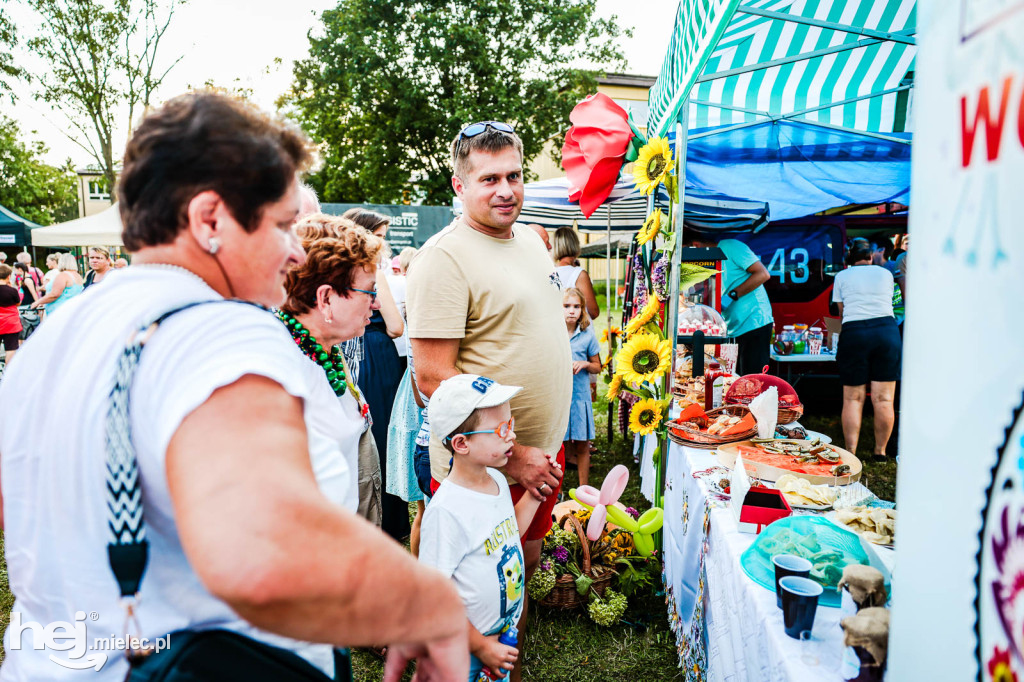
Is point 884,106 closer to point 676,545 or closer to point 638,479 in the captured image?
point 638,479

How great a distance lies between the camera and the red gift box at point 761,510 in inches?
76.0

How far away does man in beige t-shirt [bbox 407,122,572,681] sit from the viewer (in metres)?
2.09

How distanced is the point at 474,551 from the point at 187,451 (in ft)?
4.10

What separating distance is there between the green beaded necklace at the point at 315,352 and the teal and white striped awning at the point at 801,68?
6.40ft

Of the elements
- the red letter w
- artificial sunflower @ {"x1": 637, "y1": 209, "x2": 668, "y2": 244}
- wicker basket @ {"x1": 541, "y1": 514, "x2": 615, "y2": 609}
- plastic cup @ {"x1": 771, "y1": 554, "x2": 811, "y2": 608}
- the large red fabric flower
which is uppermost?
the large red fabric flower

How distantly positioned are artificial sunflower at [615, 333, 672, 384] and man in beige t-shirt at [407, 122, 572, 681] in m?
1.06

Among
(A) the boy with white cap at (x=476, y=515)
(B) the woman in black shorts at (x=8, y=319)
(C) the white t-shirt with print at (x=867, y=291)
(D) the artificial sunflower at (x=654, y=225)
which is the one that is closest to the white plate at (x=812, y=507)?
(A) the boy with white cap at (x=476, y=515)

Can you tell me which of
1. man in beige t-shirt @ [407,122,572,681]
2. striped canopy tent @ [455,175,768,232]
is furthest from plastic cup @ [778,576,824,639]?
striped canopy tent @ [455,175,768,232]

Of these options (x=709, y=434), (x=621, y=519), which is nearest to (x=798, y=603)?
(x=709, y=434)

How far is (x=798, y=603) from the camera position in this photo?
4.41ft

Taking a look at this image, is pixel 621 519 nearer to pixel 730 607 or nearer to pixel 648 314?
pixel 648 314

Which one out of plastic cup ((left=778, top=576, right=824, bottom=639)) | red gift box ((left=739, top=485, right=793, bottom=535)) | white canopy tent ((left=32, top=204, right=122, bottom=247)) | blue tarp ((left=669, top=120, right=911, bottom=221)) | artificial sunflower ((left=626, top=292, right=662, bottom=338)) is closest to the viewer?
plastic cup ((left=778, top=576, right=824, bottom=639))

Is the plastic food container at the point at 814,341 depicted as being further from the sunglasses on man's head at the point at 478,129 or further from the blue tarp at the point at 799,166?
the sunglasses on man's head at the point at 478,129

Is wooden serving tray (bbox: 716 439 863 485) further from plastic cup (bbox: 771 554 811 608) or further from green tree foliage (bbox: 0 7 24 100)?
green tree foliage (bbox: 0 7 24 100)
